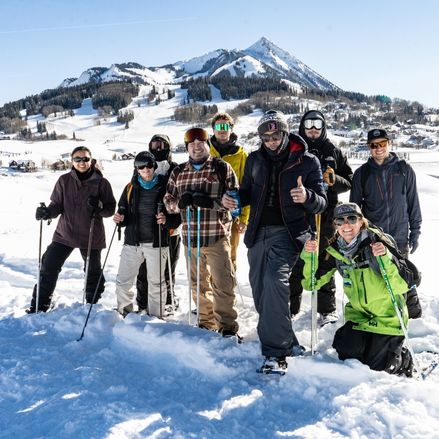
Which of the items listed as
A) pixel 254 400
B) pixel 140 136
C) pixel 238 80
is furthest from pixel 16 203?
pixel 238 80

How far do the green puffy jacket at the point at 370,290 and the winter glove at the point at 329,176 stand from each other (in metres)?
0.83

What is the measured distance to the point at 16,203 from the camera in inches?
675

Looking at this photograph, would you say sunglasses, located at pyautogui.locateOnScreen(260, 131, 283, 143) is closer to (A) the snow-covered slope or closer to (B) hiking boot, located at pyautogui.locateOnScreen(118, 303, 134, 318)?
(A) the snow-covered slope

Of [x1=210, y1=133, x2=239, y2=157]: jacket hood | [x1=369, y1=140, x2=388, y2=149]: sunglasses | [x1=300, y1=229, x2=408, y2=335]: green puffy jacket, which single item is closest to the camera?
[x1=300, y1=229, x2=408, y2=335]: green puffy jacket

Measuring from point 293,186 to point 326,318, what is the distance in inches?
73.4

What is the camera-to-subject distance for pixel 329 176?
435 cm

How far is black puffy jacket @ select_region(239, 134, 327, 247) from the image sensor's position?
370 centimetres

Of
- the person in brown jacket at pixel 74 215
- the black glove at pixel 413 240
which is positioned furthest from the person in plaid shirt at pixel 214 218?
the black glove at pixel 413 240

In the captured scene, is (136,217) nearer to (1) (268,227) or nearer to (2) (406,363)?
(1) (268,227)

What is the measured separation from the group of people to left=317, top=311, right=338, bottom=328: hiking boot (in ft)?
0.06

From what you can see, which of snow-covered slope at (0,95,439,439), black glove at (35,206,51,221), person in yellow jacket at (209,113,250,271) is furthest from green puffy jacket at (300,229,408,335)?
black glove at (35,206,51,221)

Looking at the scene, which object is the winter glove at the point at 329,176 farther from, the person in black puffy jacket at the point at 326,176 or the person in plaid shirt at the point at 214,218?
the person in plaid shirt at the point at 214,218

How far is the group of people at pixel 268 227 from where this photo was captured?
361cm

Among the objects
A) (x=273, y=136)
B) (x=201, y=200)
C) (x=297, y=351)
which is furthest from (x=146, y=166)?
(x=297, y=351)
